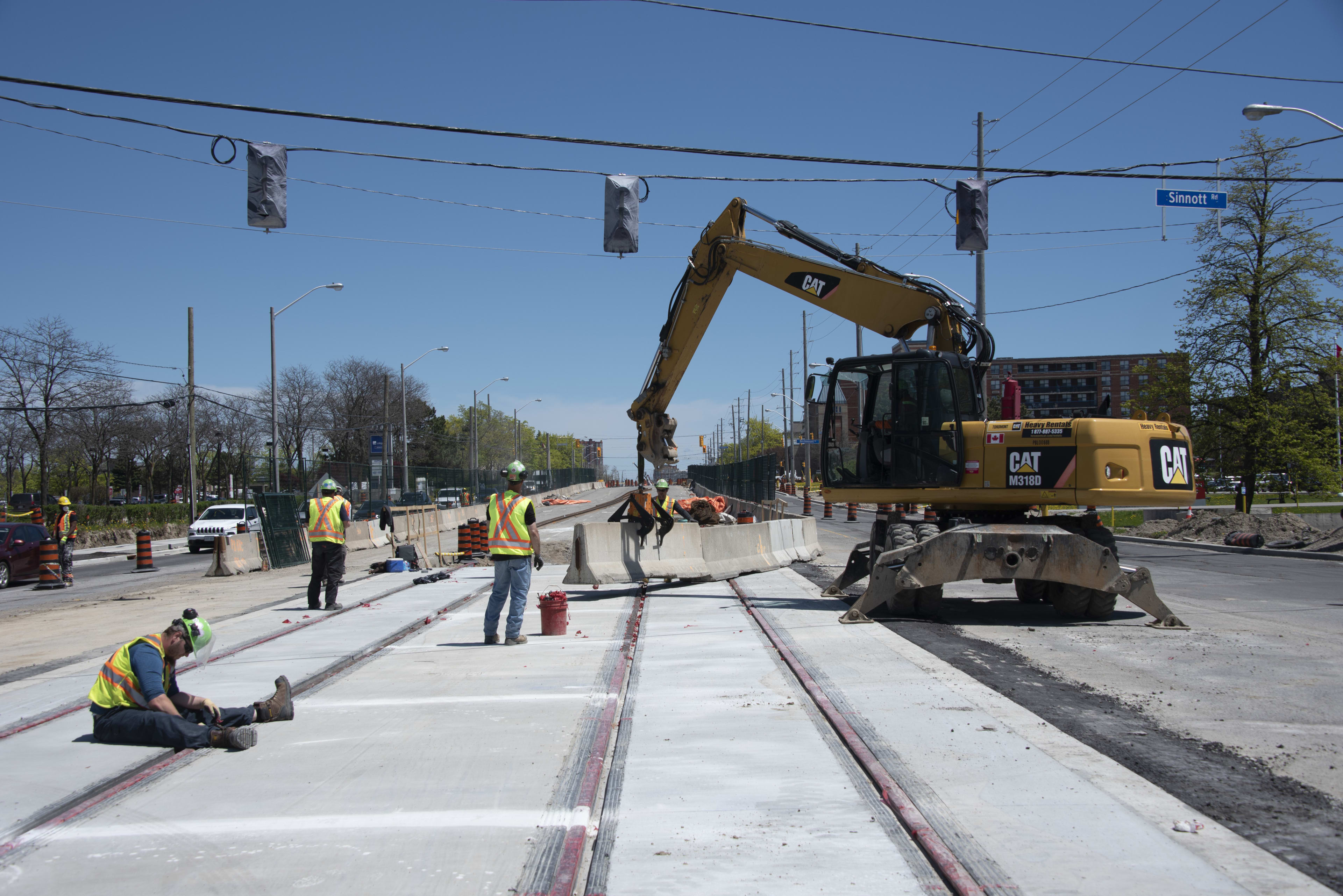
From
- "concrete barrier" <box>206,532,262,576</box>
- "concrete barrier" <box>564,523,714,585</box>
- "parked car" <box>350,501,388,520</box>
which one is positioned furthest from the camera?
"parked car" <box>350,501,388,520</box>

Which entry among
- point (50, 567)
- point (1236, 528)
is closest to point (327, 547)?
point (50, 567)

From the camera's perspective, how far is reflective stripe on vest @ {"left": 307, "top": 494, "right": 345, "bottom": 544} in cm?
1360

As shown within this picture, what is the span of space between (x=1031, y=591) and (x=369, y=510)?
25.9m

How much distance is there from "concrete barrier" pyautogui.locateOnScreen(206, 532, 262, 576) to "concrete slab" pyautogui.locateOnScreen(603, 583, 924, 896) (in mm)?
15916

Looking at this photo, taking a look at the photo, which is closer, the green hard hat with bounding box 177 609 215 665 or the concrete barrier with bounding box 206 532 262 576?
the green hard hat with bounding box 177 609 215 665

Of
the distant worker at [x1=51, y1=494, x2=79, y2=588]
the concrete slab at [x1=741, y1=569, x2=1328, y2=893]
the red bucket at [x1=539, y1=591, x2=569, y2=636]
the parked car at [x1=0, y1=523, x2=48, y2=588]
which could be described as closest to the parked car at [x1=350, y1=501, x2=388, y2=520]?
the parked car at [x1=0, y1=523, x2=48, y2=588]

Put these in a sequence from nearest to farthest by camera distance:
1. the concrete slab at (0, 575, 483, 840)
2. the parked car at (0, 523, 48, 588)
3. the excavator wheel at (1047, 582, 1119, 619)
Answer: the concrete slab at (0, 575, 483, 840)
the excavator wheel at (1047, 582, 1119, 619)
the parked car at (0, 523, 48, 588)

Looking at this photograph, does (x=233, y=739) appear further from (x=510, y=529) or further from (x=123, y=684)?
(x=510, y=529)

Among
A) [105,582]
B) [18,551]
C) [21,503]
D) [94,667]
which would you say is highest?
[21,503]

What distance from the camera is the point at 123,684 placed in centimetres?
640

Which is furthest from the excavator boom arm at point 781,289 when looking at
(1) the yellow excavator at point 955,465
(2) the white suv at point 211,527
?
(2) the white suv at point 211,527

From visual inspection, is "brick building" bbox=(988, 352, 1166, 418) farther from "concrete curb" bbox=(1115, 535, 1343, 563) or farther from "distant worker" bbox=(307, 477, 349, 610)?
"distant worker" bbox=(307, 477, 349, 610)

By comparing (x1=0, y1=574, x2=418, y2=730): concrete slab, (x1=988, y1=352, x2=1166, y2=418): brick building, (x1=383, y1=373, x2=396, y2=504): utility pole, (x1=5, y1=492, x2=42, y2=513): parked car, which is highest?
(x1=988, y1=352, x2=1166, y2=418): brick building

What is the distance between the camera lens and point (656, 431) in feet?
53.4
